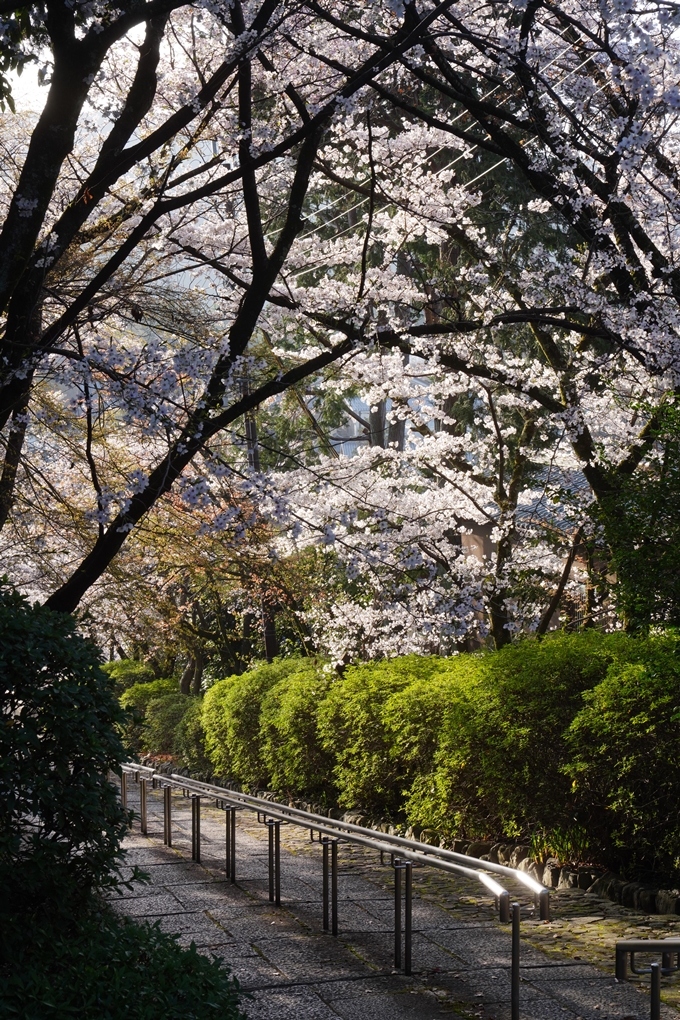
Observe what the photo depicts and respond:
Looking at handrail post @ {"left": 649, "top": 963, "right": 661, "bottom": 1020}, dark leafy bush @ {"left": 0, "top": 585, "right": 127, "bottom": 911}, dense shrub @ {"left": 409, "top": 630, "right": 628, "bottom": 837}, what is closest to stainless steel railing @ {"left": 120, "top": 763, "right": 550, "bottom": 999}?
dark leafy bush @ {"left": 0, "top": 585, "right": 127, "bottom": 911}

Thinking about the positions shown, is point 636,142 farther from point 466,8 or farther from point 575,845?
point 575,845

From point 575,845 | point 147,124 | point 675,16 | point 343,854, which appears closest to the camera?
point 675,16

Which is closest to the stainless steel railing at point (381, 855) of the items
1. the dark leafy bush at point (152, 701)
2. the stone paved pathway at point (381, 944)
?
the stone paved pathway at point (381, 944)

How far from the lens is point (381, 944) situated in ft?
21.0

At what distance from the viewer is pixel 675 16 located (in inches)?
249

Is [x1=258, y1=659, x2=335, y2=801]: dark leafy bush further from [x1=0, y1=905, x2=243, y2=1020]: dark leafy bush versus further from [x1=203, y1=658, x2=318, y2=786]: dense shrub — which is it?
[x1=0, y1=905, x2=243, y2=1020]: dark leafy bush

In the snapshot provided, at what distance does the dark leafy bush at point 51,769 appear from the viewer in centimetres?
375

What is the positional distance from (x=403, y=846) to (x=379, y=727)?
3258mm

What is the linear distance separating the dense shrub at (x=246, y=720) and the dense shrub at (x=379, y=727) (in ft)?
8.71

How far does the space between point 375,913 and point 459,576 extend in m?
4.61

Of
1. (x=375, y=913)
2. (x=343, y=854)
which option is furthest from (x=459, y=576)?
(x=375, y=913)

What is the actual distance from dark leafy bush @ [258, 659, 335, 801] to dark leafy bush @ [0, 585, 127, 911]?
8.00m

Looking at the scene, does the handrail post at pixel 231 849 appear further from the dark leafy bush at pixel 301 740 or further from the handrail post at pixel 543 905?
the handrail post at pixel 543 905

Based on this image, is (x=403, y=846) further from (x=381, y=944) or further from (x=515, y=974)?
(x=515, y=974)
